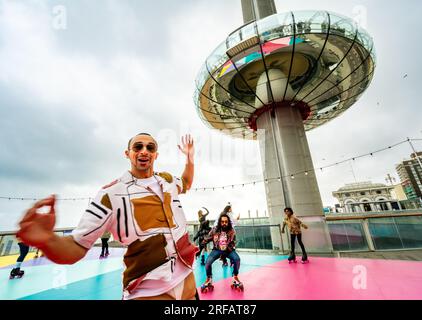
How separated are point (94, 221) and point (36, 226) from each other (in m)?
0.26

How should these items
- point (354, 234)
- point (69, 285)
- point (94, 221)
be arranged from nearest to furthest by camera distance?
point (94, 221)
point (69, 285)
point (354, 234)

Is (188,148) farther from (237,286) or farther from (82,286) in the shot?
Result: (82,286)

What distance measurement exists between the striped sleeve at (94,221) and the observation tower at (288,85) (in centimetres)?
870

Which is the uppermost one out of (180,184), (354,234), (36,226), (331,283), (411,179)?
(411,179)

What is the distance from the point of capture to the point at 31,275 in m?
6.11

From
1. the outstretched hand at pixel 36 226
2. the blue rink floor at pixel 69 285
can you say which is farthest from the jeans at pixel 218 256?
the outstretched hand at pixel 36 226

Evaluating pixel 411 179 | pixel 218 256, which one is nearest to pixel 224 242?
pixel 218 256

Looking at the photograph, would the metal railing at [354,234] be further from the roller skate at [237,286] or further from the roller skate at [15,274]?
the roller skate at [237,286]

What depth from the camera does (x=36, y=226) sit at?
88 cm

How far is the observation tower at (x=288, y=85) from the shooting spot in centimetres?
924

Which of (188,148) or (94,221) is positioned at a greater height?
(188,148)

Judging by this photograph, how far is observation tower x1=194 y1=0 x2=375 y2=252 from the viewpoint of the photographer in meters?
9.24

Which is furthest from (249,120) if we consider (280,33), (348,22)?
(348,22)

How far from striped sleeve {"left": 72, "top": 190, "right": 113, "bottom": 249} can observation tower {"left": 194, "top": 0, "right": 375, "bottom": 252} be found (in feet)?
28.5
